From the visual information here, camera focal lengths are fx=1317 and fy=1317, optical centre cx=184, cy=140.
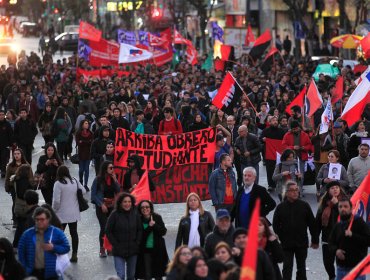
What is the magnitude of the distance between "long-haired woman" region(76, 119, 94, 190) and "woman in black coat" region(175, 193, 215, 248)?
7764mm

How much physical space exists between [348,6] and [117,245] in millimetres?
44777

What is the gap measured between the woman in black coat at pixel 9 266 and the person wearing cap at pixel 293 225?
3.30m

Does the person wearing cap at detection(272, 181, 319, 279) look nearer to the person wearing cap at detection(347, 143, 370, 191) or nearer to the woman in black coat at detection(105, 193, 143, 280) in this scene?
the woman in black coat at detection(105, 193, 143, 280)

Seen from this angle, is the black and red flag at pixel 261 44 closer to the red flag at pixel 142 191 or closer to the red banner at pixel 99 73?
the red banner at pixel 99 73

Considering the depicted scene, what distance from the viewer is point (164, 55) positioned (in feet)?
141

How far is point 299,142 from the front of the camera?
20203 millimetres

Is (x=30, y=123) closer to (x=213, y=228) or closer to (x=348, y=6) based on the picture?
(x=213, y=228)

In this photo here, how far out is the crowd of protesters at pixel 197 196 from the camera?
39.1ft

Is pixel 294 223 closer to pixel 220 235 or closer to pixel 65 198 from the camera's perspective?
pixel 220 235

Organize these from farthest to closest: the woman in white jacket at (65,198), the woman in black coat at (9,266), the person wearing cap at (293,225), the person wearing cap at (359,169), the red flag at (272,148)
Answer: the red flag at (272,148) < the person wearing cap at (359,169) < the woman in white jacket at (65,198) < the person wearing cap at (293,225) < the woman in black coat at (9,266)

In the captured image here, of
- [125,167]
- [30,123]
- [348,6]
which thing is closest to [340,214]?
[125,167]

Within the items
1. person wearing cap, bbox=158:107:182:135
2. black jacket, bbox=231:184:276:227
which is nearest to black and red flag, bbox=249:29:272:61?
person wearing cap, bbox=158:107:182:135

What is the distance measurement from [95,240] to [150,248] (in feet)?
11.8

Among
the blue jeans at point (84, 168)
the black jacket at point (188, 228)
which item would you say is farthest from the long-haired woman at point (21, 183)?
the blue jeans at point (84, 168)
